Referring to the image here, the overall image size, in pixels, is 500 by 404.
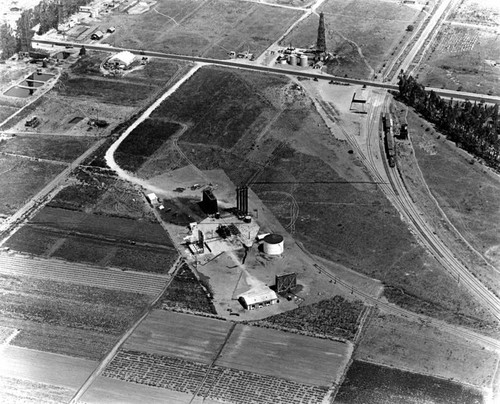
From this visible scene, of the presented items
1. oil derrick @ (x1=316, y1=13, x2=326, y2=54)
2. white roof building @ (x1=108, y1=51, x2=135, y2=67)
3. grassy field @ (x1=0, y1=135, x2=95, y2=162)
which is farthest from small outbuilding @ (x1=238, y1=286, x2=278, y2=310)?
oil derrick @ (x1=316, y1=13, x2=326, y2=54)

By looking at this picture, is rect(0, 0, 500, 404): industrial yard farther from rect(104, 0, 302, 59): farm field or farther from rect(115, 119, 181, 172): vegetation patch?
rect(104, 0, 302, 59): farm field

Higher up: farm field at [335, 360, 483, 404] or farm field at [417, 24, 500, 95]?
farm field at [335, 360, 483, 404]

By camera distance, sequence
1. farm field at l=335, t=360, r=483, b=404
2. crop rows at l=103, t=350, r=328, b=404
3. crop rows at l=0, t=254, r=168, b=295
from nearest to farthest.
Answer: farm field at l=335, t=360, r=483, b=404, crop rows at l=103, t=350, r=328, b=404, crop rows at l=0, t=254, r=168, b=295

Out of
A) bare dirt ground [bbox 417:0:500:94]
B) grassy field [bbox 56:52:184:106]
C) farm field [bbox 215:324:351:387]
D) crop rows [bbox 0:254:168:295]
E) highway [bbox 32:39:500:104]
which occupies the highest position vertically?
farm field [bbox 215:324:351:387]

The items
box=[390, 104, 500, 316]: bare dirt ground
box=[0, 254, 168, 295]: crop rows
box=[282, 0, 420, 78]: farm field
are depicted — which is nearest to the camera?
box=[0, 254, 168, 295]: crop rows

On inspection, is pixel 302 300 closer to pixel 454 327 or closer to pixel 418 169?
pixel 454 327

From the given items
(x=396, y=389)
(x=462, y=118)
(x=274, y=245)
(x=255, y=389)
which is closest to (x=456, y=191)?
(x=462, y=118)
